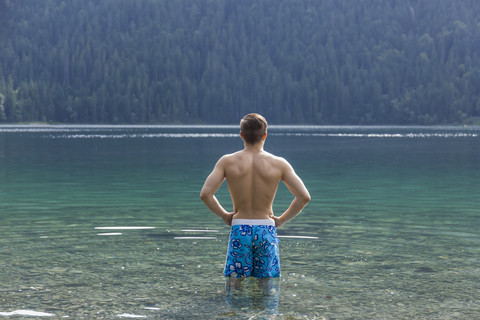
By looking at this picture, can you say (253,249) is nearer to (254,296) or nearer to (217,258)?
(254,296)

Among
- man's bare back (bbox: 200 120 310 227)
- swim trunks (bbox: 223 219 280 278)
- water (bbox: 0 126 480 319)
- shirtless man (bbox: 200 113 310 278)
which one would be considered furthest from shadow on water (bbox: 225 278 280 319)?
man's bare back (bbox: 200 120 310 227)

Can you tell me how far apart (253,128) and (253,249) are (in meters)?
1.59

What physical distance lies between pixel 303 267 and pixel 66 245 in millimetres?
4989

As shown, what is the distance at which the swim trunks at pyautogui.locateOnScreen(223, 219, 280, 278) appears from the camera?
31.0ft

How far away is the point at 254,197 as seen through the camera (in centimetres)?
940

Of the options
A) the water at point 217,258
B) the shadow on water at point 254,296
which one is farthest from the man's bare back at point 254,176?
the water at point 217,258

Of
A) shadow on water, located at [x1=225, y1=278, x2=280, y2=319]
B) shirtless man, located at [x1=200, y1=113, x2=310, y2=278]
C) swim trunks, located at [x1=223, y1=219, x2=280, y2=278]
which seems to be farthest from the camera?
swim trunks, located at [x1=223, y1=219, x2=280, y2=278]

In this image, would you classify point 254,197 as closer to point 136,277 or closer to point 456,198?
point 136,277

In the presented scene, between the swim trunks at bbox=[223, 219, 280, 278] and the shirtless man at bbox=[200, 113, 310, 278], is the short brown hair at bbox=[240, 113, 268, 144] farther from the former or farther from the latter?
the swim trunks at bbox=[223, 219, 280, 278]

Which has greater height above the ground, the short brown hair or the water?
the short brown hair

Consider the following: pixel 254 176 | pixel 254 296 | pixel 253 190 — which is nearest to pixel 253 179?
pixel 254 176

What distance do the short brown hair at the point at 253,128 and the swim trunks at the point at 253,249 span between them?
1.04m

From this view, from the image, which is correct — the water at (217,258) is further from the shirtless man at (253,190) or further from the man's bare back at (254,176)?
the man's bare back at (254,176)

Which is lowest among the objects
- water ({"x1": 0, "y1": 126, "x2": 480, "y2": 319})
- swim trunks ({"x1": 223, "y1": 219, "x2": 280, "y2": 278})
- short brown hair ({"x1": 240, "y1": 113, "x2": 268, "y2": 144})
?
water ({"x1": 0, "y1": 126, "x2": 480, "y2": 319})
